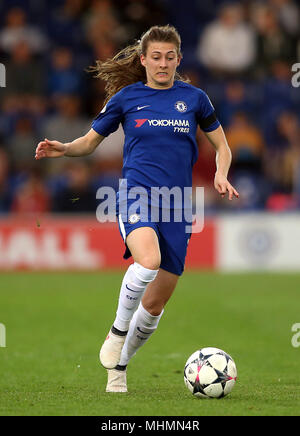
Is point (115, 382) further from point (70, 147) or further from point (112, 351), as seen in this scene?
point (70, 147)

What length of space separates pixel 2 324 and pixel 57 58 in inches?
340

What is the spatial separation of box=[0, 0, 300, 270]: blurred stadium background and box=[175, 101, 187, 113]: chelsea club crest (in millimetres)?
9872

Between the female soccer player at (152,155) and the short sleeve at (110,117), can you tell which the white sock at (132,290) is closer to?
the female soccer player at (152,155)

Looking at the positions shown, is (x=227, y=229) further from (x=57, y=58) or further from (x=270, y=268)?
(x=57, y=58)

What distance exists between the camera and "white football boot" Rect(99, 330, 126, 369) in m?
6.05

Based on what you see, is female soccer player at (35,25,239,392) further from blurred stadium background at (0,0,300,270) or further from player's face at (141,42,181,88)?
blurred stadium background at (0,0,300,270)

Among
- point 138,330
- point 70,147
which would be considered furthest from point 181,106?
point 138,330

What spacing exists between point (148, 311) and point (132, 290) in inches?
17.0

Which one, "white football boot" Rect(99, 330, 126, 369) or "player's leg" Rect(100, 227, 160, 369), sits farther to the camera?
"white football boot" Rect(99, 330, 126, 369)

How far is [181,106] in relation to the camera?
6.29 meters

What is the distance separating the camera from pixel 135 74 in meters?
6.65

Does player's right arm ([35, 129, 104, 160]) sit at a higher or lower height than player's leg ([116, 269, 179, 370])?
higher

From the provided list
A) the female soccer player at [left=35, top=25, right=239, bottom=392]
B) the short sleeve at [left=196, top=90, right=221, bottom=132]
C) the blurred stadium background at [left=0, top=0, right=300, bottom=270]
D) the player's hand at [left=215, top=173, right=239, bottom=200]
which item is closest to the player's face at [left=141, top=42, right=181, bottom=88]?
the female soccer player at [left=35, top=25, right=239, bottom=392]

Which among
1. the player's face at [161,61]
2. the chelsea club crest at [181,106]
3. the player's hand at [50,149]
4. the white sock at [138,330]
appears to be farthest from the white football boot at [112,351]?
the player's face at [161,61]
